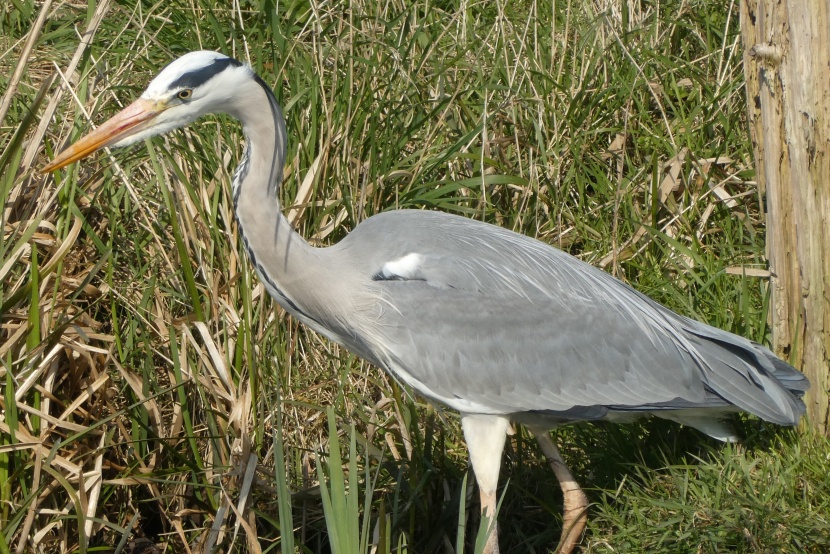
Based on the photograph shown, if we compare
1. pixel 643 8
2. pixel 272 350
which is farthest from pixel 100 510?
pixel 643 8

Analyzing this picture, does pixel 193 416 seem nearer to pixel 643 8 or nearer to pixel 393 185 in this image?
pixel 393 185

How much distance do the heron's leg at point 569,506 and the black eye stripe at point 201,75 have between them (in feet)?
5.52

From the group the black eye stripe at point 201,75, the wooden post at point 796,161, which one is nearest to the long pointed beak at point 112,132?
the black eye stripe at point 201,75

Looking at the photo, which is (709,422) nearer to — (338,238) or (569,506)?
(569,506)

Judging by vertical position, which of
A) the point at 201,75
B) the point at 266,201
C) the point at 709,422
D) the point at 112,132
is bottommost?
the point at 709,422

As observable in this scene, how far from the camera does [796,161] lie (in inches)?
128

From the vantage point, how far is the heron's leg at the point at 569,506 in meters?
3.51

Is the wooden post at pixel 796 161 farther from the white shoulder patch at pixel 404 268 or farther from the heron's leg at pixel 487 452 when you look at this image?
the white shoulder patch at pixel 404 268

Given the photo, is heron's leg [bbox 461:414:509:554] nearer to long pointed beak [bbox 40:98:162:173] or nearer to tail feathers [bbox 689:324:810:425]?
tail feathers [bbox 689:324:810:425]

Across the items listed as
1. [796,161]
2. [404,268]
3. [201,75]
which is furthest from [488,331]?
[201,75]

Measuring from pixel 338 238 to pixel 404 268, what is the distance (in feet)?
3.26

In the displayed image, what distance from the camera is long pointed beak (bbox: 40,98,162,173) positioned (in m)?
3.07

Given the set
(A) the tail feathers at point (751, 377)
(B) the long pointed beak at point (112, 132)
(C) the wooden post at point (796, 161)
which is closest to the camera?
(B) the long pointed beak at point (112, 132)

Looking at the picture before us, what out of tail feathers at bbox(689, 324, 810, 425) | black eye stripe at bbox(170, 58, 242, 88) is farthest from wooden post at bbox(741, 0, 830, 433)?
black eye stripe at bbox(170, 58, 242, 88)
